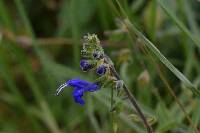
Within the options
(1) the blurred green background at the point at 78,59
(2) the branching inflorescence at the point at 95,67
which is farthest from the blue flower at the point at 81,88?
(1) the blurred green background at the point at 78,59

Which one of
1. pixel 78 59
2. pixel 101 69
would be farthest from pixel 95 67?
pixel 78 59

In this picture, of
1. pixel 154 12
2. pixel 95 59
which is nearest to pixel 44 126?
pixel 154 12

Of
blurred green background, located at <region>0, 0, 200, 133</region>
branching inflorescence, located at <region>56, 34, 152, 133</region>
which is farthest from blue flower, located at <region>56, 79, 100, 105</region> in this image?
blurred green background, located at <region>0, 0, 200, 133</region>

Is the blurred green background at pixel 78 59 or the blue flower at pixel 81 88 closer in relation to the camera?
the blue flower at pixel 81 88

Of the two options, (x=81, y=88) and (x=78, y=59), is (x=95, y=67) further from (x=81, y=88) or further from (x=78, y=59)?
(x=78, y=59)

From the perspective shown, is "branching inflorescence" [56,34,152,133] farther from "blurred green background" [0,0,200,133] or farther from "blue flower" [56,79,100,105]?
"blurred green background" [0,0,200,133]

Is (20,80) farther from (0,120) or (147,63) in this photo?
(147,63)

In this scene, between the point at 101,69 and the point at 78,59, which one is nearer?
the point at 101,69

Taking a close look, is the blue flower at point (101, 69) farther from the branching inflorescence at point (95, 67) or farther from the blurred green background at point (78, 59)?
the blurred green background at point (78, 59)

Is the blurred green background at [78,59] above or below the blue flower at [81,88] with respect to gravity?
above
